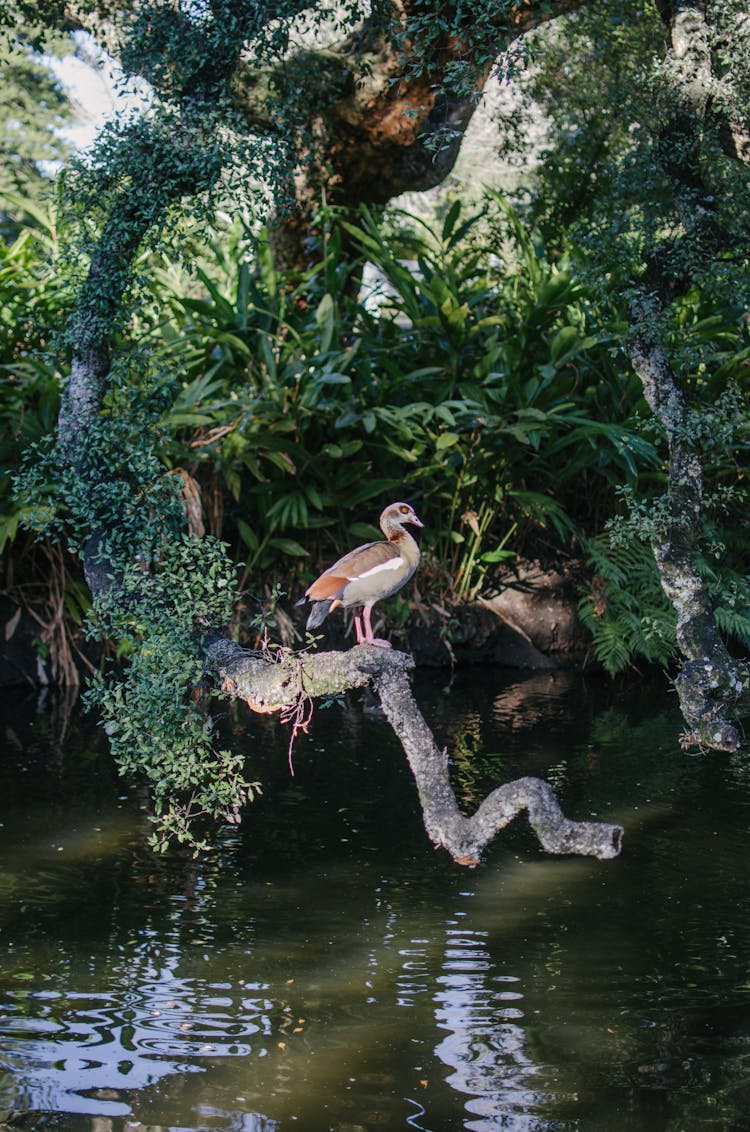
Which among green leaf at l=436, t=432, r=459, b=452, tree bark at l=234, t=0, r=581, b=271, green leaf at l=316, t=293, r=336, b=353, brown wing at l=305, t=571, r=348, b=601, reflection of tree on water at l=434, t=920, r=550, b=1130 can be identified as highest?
tree bark at l=234, t=0, r=581, b=271

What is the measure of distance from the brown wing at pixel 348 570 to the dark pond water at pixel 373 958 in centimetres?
118

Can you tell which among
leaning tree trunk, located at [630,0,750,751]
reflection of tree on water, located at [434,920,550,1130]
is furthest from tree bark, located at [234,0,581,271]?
reflection of tree on water, located at [434,920,550,1130]

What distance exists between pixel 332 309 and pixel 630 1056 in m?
5.72

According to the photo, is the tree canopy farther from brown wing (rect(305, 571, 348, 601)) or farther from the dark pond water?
the dark pond water

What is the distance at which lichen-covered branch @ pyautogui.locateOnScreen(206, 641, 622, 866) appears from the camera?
11.5 feet

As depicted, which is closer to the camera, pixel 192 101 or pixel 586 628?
pixel 192 101

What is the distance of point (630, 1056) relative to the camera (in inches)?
140

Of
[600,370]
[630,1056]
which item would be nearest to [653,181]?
[600,370]

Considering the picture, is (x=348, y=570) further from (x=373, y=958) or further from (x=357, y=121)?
(x=357, y=121)

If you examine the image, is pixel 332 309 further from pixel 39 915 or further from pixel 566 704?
pixel 39 915

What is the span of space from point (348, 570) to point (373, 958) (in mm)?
Answer: 1308

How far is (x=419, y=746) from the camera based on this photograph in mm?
3938

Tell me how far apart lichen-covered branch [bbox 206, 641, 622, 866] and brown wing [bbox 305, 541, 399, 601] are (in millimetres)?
254

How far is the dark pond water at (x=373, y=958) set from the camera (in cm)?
335
